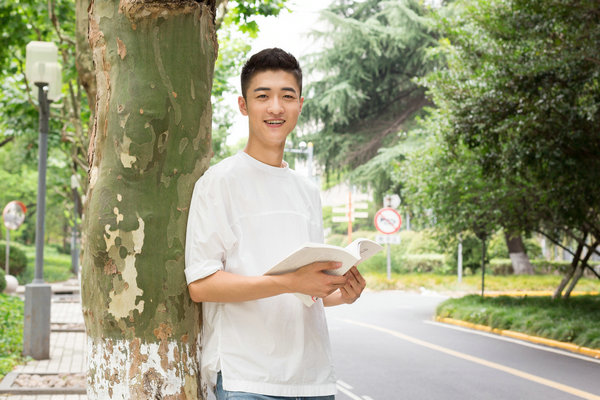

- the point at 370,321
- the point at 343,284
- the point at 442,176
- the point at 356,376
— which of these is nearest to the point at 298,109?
A: the point at 343,284

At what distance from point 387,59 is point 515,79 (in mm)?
24255

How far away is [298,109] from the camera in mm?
2617

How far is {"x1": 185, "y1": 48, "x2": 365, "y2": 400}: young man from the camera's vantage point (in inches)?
90.7

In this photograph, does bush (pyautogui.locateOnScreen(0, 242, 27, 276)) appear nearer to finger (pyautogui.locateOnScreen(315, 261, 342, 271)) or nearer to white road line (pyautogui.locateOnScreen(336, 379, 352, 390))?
white road line (pyautogui.locateOnScreen(336, 379, 352, 390))

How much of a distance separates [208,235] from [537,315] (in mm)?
12938

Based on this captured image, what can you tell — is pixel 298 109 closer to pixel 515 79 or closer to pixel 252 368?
pixel 252 368

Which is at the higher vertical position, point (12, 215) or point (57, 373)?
point (12, 215)

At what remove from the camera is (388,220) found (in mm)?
23094

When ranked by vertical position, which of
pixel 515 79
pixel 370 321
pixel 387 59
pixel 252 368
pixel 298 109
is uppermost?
pixel 387 59

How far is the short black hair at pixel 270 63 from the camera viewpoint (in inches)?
Answer: 100

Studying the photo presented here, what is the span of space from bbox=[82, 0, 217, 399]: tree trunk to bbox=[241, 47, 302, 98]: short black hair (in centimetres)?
22

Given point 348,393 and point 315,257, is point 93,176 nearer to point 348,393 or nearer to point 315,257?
point 315,257

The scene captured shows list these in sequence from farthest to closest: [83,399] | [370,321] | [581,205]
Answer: [370,321], [581,205], [83,399]

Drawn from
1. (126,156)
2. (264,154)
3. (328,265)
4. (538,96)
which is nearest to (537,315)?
(538,96)
